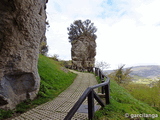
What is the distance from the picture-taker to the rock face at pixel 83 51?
91.7 ft

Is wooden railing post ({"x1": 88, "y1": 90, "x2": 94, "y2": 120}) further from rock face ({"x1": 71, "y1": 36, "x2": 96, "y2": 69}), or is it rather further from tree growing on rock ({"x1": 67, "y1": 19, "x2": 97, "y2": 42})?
tree growing on rock ({"x1": 67, "y1": 19, "x2": 97, "y2": 42})

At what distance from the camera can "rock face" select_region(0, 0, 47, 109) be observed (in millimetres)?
3654

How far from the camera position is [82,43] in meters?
28.6

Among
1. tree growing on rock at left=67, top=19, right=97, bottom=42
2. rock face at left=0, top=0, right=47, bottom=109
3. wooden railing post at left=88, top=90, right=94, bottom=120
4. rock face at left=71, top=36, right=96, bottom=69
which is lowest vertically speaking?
wooden railing post at left=88, top=90, right=94, bottom=120

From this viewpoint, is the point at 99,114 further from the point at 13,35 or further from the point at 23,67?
the point at 13,35

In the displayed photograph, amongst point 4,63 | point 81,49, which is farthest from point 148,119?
point 81,49

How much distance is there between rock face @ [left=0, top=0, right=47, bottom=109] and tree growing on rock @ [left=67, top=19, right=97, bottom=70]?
22.3 meters

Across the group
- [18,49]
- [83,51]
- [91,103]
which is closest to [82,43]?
[83,51]

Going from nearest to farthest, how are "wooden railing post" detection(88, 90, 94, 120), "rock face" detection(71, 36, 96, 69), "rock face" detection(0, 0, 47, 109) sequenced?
"wooden railing post" detection(88, 90, 94, 120), "rock face" detection(0, 0, 47, 109), "rock face" detection(71, 36, 96, 69)

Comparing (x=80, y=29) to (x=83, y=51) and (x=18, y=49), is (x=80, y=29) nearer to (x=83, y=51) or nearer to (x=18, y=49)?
(x=83, y=51)

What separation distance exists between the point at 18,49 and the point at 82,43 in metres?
25.1

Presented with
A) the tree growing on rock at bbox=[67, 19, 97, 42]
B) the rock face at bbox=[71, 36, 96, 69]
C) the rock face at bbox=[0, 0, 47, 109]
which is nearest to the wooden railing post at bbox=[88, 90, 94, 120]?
the rock face at bbox=[0, 0, 47, 109]

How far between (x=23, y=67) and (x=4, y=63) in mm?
756

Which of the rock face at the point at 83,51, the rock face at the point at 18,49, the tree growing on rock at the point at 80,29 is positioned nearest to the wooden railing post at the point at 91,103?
the rock face at the point at 18,49
